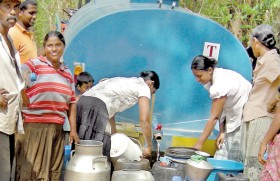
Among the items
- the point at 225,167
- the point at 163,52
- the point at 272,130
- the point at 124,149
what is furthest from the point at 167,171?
the point at 163,52

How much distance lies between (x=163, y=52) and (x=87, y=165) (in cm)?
197

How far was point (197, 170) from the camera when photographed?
4051mm

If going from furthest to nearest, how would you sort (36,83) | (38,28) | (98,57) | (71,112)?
(38,28) → (98,57) → (71,112) → (36,83)

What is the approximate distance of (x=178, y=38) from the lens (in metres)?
5.70

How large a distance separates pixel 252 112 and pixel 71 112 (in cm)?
167

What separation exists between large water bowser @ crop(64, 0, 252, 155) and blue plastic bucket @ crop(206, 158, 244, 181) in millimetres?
830

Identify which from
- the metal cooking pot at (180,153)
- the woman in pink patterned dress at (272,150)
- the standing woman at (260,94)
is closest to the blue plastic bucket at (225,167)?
the standing woman at (260,94)

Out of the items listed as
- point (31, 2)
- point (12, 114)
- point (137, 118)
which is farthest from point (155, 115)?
point (12, 114)

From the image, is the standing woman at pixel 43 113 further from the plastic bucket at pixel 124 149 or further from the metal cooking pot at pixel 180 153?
the metal cooking pot at pixel 180 153

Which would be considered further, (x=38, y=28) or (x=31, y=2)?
(x=38, y=28)

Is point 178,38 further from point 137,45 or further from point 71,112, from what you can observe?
point 71,112

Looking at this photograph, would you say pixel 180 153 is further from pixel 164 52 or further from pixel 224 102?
pixel 164 52

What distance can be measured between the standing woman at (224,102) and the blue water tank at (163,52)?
2.03 ft

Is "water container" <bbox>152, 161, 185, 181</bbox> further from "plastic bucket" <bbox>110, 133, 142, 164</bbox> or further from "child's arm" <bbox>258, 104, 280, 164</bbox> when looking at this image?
"child's arm" <bbox>258, 104, 280, 164</bbox>
